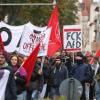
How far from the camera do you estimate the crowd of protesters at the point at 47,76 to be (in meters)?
11.5

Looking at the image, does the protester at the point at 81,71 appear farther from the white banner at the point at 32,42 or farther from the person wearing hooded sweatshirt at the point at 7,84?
the person wearing hooded sweatshirt at the point at 7,84

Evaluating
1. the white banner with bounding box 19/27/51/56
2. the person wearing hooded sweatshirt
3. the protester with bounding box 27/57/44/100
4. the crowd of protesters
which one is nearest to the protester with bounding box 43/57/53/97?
the crowd of protesters

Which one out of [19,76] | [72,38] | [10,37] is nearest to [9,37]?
[10,37]

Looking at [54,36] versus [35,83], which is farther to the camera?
[54,36]

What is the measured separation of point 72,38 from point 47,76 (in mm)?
2332

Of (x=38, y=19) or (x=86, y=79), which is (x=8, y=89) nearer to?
(x=86, y=79)

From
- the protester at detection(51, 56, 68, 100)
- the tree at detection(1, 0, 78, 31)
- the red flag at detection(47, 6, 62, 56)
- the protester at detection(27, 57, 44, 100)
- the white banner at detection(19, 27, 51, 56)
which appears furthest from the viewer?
the tree at detection(1, 0, 78, 31)

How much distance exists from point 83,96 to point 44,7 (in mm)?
29489

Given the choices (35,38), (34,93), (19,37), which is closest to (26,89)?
(34,93)

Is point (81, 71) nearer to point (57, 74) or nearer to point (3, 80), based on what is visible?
point (57, 74)

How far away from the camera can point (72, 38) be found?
19.5 meters

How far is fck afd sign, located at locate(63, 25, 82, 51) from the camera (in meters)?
19.4

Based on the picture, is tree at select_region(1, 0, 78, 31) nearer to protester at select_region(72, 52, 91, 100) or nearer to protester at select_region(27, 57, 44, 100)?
protester at select_region(72, 52, 91, 100)

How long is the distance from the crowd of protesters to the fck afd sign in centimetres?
58
